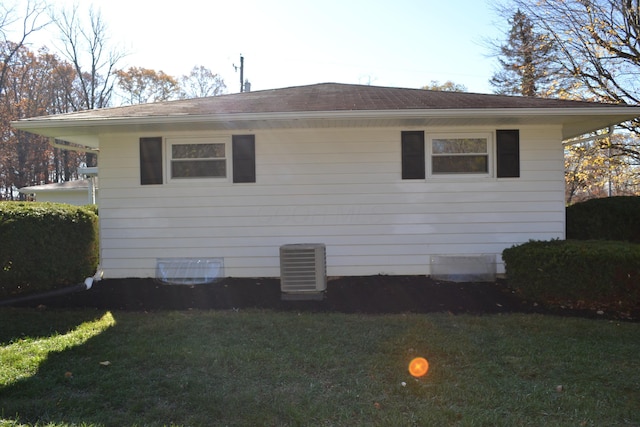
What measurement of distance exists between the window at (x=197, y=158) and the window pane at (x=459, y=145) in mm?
3583

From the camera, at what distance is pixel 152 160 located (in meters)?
7.07

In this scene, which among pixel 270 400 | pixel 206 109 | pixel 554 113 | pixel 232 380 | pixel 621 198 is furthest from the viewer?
pixel 621 198

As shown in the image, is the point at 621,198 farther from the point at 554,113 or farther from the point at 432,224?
the point at 432,224

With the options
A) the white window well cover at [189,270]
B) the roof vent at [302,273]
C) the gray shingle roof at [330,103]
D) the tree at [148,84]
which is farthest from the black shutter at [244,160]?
the tree at [148,84]

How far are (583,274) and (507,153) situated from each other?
236cm

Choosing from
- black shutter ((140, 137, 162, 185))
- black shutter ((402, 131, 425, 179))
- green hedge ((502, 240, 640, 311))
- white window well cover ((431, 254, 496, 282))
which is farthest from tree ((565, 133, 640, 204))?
black shutter ((140, 137, 162, 185))

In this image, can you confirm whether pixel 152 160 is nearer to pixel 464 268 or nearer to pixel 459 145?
pixel 459 145

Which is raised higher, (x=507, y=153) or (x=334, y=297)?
(x=507, y=153)

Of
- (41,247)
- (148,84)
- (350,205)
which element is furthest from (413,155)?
(148,84)

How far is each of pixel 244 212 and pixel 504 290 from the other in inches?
169

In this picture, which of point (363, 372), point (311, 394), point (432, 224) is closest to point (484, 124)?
point (432, 224)

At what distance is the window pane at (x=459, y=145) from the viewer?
7.04 metres

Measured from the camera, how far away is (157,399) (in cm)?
315

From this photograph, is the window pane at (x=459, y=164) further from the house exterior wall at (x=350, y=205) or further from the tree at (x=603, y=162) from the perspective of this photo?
the tree at (x=603, y=162)
